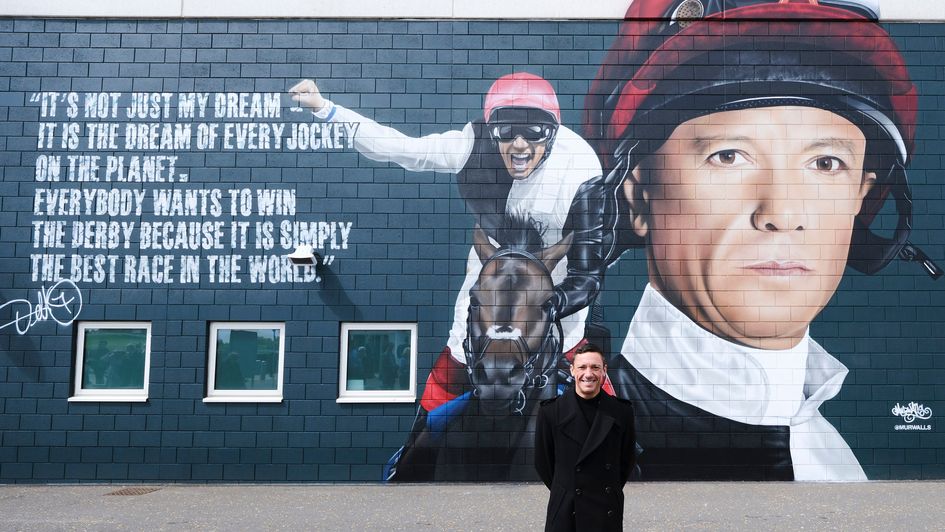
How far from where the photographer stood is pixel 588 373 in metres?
3.92

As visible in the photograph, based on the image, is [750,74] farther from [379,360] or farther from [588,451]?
[588,451]

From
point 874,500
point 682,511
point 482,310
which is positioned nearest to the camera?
point 682,511

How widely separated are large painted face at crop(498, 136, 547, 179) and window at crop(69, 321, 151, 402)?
4859 mm

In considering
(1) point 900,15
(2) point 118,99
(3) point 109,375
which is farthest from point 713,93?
(3) point 109,375

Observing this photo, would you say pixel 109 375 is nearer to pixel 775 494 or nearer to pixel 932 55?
pixel 775 494

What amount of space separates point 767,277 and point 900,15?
3783mm

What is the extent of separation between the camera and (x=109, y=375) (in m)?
9.74

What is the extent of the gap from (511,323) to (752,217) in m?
3.22

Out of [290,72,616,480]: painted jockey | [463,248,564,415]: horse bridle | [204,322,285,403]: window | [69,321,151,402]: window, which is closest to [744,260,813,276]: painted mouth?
[290,72,616,480]: painted jockey

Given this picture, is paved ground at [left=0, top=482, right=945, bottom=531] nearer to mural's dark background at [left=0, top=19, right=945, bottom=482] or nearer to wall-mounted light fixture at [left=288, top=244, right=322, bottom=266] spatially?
mural's dark background at [left=0, top=19, right=945, bottom=482]

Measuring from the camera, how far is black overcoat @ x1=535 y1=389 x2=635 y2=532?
3943 mm
